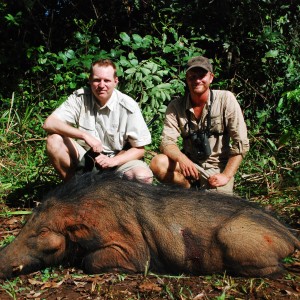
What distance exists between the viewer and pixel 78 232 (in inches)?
168

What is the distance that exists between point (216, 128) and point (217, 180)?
735 mm

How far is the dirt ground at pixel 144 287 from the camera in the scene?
3.81 metres

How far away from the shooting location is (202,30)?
27.3 ft

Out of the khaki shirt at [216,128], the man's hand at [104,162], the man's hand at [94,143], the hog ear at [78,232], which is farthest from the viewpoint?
the khaki shirt at [216,128]

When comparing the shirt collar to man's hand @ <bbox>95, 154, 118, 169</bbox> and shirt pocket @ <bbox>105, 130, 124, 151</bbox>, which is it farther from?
man's hand @ <bbox>95, 154, 118, 169</bbox>

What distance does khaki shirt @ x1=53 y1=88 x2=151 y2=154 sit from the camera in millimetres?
5582

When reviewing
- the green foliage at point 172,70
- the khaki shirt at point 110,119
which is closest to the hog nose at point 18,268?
the khaki shirt at point 110,119

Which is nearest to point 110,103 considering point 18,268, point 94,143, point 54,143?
point 94,143

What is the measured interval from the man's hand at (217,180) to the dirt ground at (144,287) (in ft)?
4.06

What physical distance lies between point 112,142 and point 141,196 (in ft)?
4.77

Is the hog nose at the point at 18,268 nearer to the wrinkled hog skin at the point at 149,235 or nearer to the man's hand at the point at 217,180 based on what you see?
the wrinkled hog skin at the point at 149,235

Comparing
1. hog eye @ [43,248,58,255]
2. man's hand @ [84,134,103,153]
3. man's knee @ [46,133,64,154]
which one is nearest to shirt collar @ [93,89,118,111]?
man's hand @ [84,134,103,153]

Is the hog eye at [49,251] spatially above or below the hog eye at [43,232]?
below

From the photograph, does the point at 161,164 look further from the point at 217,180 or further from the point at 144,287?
the point at 144,287
